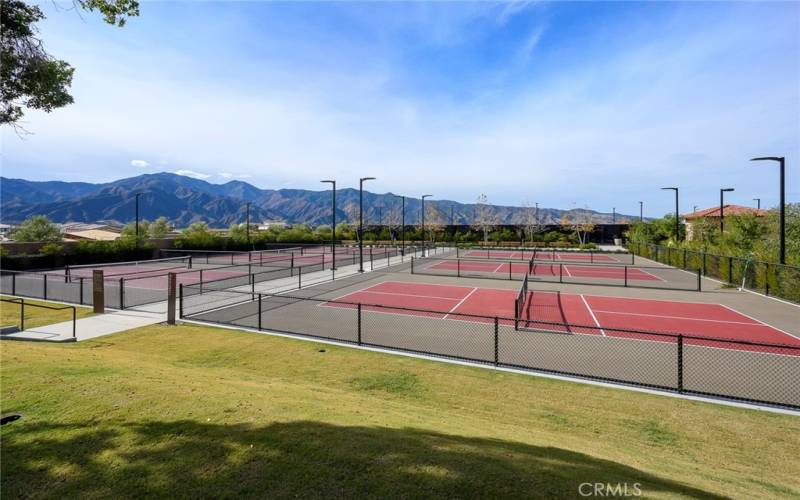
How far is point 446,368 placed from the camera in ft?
30.9

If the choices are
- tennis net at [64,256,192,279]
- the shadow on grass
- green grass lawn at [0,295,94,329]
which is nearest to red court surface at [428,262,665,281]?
green grass lawn at [0,295,94,329]

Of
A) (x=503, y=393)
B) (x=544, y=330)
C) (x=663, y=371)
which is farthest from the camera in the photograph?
(x=544, y=330)

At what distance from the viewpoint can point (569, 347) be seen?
10930mm

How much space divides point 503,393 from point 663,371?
4234mm

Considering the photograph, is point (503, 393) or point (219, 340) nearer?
point (503, 393)

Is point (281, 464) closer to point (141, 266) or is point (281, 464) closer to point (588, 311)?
point (588, 311)

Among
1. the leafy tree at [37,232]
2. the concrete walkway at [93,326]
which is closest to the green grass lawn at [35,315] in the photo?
the concrete walkway at [93,326]

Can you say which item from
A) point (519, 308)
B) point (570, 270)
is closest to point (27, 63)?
point (519, 308)

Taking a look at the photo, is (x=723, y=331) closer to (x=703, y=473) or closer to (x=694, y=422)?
(x=694, y=422)

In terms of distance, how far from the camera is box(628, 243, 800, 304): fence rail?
17.9 meters

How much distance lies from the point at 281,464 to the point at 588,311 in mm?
15336

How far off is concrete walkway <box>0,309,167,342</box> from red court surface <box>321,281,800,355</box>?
6.43 meters

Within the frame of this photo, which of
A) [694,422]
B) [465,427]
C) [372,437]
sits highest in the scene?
[372,437]

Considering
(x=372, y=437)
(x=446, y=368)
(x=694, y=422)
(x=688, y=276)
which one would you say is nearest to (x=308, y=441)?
(x=372, y=437)
